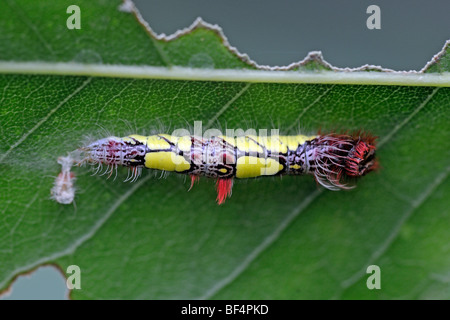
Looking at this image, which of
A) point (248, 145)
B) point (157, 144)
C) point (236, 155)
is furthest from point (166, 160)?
point (248, 145)

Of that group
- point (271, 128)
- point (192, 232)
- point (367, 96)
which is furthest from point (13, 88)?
point (367, 96)

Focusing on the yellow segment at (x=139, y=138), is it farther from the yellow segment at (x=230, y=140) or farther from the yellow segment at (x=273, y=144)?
the yellow segment at (x=273, y=144)

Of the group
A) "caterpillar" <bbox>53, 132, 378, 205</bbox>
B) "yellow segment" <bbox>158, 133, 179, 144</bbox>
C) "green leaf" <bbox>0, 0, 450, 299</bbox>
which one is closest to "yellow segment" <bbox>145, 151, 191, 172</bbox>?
"caterpillar" <bbox>53, 132, 378, 205</bbox>

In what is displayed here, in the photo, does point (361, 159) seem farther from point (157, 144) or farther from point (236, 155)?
point (157, 144)

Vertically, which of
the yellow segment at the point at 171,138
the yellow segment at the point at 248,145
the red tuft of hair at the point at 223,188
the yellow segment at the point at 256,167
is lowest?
the red tuft of hair at the point at 223,188

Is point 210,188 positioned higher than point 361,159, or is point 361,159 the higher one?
point 361,159

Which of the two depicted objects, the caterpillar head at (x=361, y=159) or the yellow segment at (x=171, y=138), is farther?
the caterpillar head at (x=361, y=159)

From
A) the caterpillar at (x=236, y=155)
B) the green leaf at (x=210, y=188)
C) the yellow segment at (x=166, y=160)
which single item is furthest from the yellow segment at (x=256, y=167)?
the yellow segment at (x=166, y=160)
